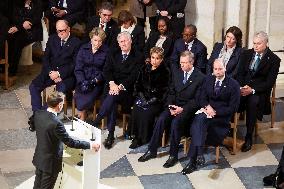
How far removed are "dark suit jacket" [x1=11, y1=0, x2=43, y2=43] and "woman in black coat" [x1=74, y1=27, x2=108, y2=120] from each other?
70.7 inches

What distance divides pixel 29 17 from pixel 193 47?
2733 mm

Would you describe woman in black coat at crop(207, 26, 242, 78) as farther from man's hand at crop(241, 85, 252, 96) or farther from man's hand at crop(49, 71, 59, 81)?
man's hand at crop(49, 71, 59, 81)

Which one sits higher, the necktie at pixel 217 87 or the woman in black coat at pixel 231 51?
the woman in black coat at pixel 231 51

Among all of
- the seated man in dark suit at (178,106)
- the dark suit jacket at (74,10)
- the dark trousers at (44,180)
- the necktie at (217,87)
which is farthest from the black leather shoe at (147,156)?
the dark suit jacket at (74,10)

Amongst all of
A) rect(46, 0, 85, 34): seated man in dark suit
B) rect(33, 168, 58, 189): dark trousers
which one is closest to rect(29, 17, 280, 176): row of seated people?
rect(46, 0, 85, 34): seated man in dark suit

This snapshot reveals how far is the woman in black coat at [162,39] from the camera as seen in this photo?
9.30 metres

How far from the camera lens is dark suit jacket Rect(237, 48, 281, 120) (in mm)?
8555

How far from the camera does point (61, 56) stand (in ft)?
30.1

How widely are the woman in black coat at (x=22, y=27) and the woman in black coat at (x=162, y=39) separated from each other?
6.60 feet

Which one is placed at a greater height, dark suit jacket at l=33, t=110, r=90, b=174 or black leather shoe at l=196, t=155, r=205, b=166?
dark suit jacket at l=33, t=110, r=90, b=174

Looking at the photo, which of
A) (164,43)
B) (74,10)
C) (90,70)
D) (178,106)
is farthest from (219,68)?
(74,10)

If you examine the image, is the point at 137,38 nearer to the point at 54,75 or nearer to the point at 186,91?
the point at 54,75

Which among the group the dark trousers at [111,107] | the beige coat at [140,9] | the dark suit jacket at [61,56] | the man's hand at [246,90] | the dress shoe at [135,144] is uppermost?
the beige coat at [140,9]

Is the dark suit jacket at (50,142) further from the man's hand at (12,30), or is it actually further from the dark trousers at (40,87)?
the man's hand at (12,30)
